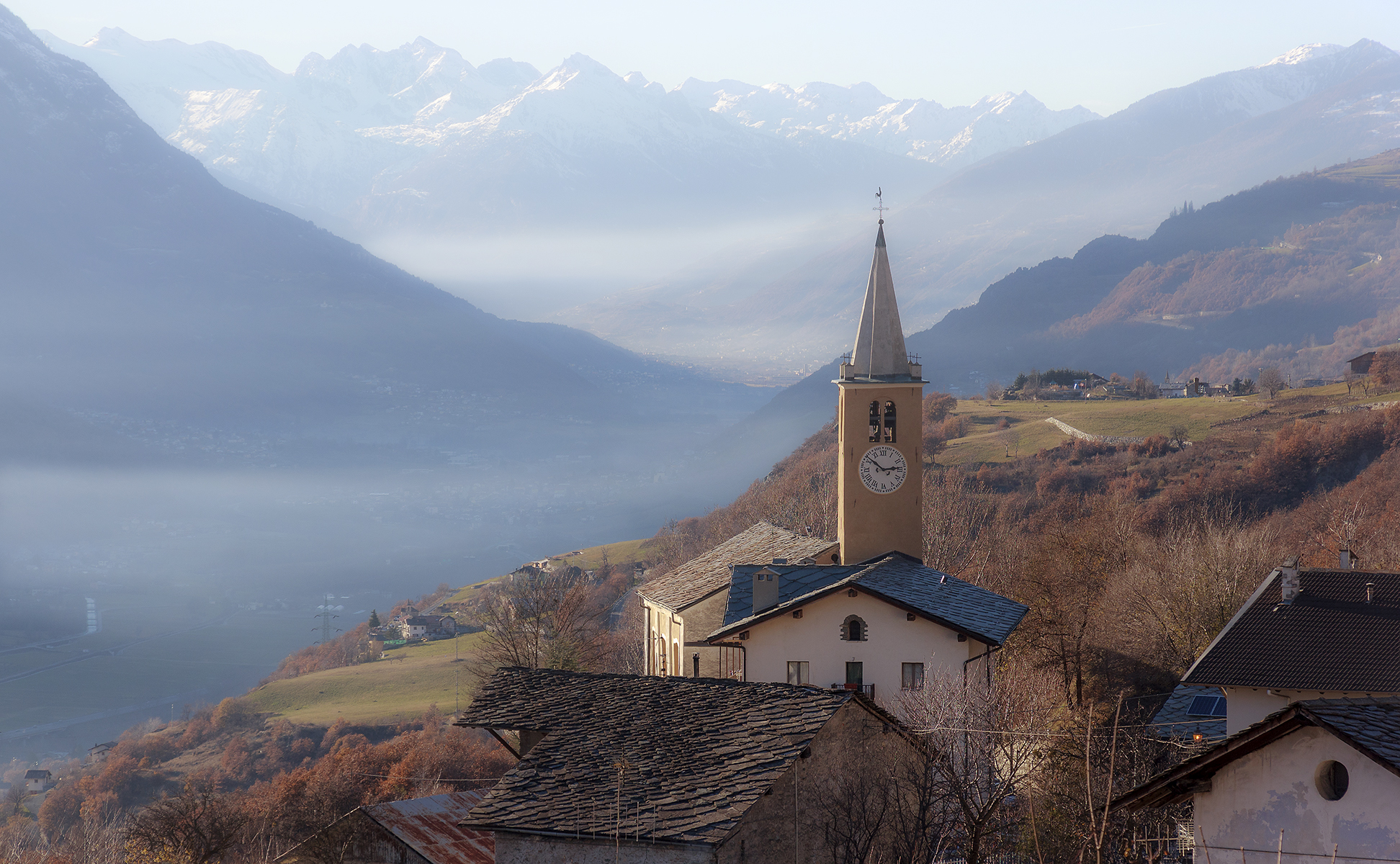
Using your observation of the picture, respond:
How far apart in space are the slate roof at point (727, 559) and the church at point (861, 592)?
0.11 metres

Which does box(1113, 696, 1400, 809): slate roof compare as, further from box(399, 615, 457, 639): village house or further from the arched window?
box(399, 615, 457, 639): village house

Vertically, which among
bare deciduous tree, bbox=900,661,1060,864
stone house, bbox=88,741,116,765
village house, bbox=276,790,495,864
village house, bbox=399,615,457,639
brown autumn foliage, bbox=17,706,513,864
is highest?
bare deciduous tree, bbox=900,661,1060,864

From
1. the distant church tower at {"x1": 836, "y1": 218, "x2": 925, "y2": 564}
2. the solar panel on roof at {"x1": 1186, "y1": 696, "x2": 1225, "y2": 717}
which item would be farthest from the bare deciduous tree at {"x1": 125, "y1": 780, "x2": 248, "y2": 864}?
the solar panel on roof at {"x1": 1186, "y1": 696, "x2": 1225, "y2": 717}

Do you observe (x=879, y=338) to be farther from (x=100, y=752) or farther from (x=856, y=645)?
(x=100, y=752)

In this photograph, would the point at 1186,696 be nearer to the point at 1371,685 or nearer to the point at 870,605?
the point at 1371,685

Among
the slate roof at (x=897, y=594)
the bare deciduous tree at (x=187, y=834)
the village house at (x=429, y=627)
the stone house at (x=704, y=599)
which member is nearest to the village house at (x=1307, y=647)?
the slate roof at (x=897, y=594)

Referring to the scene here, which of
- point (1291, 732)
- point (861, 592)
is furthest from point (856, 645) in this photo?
point (1291, 732)

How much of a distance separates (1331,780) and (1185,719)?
22.2 meters

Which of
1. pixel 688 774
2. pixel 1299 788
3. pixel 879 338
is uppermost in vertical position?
pixel 879 338

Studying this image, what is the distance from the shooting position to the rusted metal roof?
2398 cm

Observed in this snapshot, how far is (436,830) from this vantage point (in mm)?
24812

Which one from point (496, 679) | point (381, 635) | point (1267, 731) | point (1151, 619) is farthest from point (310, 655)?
point (1267, 731)

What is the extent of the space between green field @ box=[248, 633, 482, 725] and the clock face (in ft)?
211

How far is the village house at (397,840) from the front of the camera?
Answer: 78.6 ft
